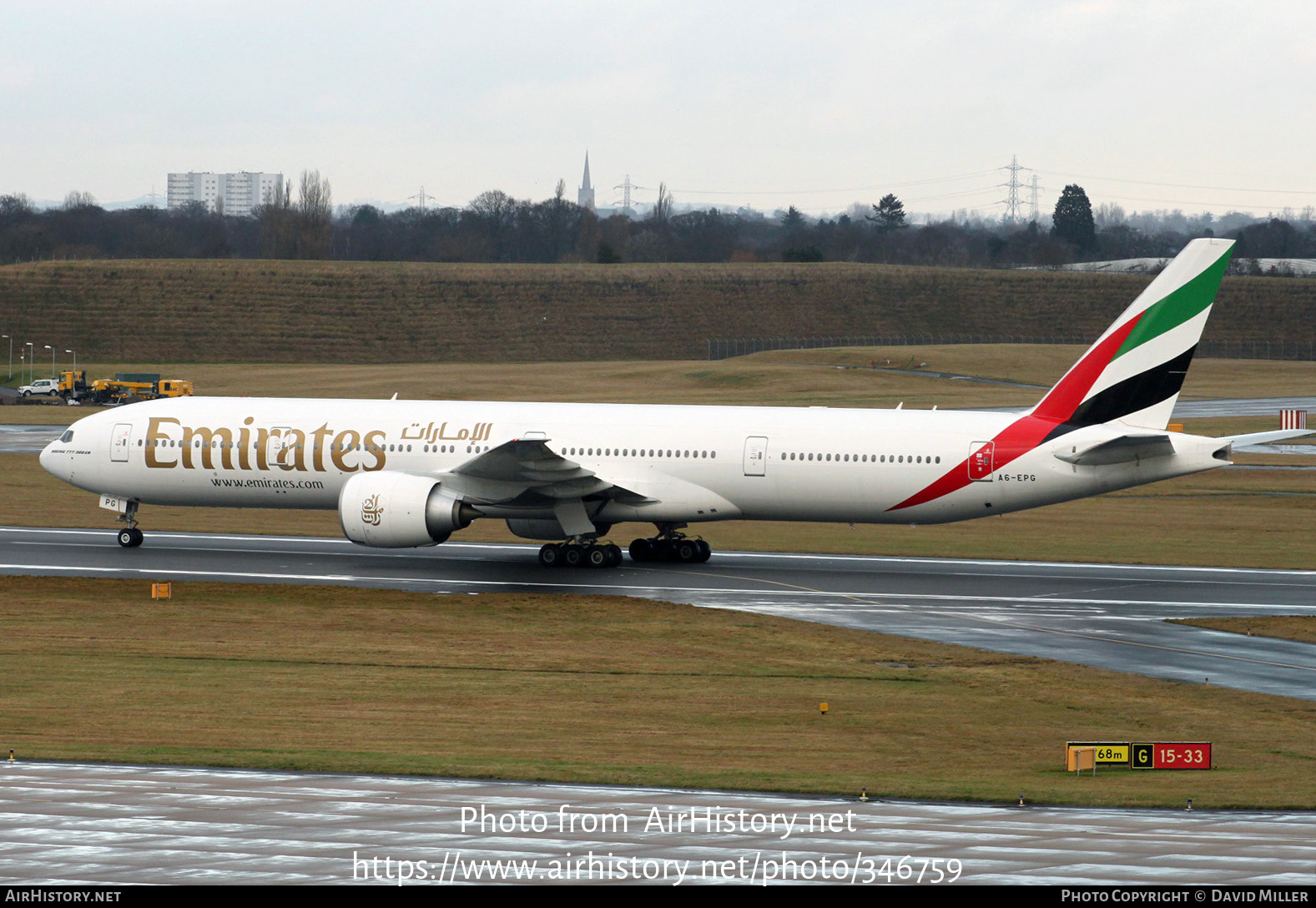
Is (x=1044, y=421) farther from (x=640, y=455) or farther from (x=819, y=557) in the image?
(x=640, y=455)

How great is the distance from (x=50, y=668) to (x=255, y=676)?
343 cm

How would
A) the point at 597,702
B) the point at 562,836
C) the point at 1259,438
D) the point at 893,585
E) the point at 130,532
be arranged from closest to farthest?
the point at 562,836
the point at 597,702
the point at 893,585
the point at 1259,438
the point at 130,532

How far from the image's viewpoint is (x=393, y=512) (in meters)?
32.4

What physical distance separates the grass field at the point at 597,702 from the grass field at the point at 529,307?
97.8 meters

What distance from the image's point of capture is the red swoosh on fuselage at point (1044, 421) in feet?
110

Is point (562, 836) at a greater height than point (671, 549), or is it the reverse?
point (562, 836)

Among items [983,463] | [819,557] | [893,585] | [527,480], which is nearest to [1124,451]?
[983,463]

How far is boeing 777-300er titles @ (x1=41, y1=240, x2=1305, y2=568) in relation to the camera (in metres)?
32.9

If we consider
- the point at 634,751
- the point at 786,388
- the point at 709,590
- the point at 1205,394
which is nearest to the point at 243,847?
the point at 634,751

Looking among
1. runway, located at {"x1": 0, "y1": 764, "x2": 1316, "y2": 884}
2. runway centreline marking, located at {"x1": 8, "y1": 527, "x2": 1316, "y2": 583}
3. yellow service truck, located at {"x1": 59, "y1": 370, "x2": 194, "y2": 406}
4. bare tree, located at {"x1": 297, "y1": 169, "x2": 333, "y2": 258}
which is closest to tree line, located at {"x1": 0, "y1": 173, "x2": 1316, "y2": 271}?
bare tree, located at {"x1": 297, "y1": 169, "x2": 333, "y2": 258}

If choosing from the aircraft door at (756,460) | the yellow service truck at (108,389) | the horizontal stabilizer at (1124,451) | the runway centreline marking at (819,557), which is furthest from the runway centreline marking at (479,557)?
the yellow service truck at (108,389)

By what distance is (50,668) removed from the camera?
22.7 metres

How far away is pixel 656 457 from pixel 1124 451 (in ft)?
36.6

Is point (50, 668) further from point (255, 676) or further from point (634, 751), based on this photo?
point (634, 751)
